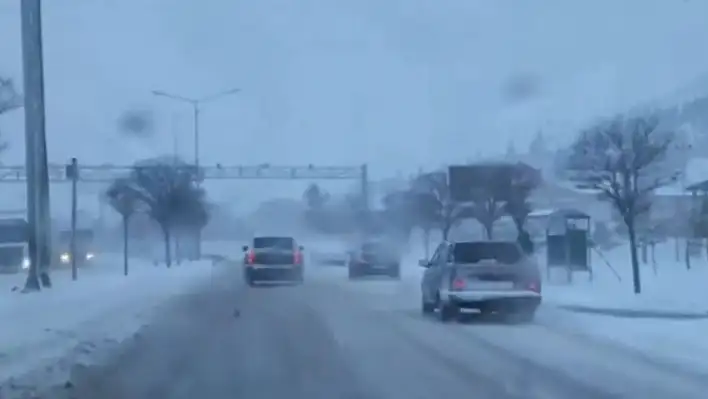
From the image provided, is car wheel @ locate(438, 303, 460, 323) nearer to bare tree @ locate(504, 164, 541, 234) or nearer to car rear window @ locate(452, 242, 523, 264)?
car rear window @ locate(452, 242, 523, 264)

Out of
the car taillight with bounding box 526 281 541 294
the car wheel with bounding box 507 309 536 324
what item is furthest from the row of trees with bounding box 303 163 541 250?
the car taillight with bounding box 526 281 541 294

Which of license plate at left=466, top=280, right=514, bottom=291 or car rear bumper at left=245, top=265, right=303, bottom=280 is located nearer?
license plate at left=466, top=280, right=514, bottom=291

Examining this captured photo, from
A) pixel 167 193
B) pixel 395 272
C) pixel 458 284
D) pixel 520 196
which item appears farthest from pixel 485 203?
pixel 458 284

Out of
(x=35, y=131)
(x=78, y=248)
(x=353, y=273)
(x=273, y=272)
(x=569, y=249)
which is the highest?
(x=35, y=131)

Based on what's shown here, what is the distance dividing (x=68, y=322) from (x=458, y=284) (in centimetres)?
742

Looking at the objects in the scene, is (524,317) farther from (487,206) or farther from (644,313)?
(487,206)

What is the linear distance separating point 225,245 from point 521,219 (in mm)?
87507

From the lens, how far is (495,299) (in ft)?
80.9

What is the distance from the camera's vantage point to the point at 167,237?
62.7m

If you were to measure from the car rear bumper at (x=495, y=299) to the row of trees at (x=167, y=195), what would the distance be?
36.6 meters

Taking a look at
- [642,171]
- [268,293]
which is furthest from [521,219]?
[642,171]

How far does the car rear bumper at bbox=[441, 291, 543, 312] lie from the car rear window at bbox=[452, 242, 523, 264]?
2.72ft

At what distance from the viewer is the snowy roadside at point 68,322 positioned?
16.7 metres

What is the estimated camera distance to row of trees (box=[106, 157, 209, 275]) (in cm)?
6344
